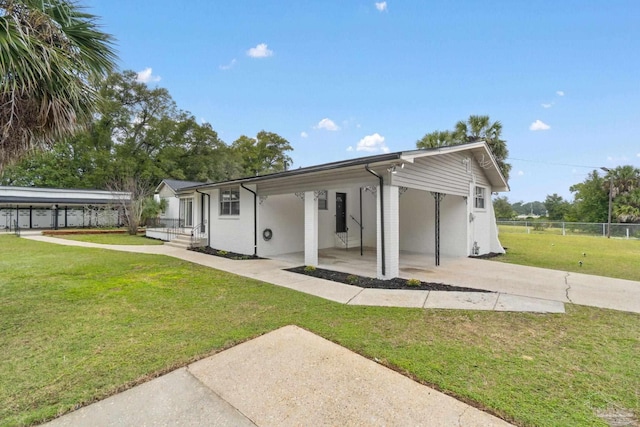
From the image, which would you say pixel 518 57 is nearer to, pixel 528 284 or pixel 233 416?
pixel 528 284

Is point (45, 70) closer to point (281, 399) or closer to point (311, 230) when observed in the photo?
point (281, 399)

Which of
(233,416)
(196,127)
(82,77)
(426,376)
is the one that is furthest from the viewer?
(196,127)

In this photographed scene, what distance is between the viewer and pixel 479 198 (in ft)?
38.2

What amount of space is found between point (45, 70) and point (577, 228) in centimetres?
2859

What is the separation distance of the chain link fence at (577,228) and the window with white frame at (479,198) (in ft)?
46.7

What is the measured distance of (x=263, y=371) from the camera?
2.99 m

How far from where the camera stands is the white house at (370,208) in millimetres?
7238

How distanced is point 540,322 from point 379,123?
1672cm

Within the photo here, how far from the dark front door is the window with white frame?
5.12 metres

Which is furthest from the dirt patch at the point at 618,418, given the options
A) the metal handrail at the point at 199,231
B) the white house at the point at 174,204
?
the white house at the point at 174,204

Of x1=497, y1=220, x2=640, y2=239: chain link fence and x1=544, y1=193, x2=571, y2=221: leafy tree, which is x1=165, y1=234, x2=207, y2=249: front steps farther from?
x1=544, y1=193, x2=571, y2=221: leafy tree

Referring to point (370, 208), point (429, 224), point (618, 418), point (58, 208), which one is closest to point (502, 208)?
point (370, 208)

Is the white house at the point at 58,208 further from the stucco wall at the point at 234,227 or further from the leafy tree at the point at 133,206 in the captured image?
Result: the stucco wall at the point at 234,227

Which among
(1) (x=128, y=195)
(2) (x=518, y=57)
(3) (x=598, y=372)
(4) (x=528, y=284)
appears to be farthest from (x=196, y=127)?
(3) (x=598, y=372)
